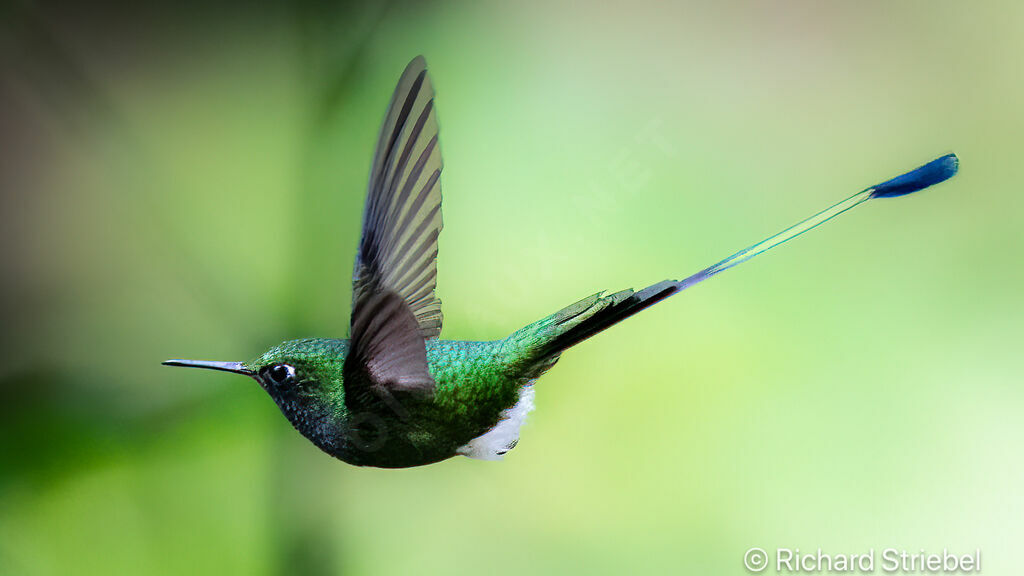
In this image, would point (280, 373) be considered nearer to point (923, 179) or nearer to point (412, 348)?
point (412, 348)

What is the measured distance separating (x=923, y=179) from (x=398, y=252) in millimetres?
181

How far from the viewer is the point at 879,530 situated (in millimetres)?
617

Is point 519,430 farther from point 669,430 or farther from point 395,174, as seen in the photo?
point 669,430

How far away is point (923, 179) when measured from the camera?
265 mm

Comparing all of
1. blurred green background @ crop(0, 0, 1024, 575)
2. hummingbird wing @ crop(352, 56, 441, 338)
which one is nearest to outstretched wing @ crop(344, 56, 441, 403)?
hummingbird wing @ crop(352, 56, 441, 338)

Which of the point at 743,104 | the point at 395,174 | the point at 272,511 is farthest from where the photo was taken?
the point at 743,104

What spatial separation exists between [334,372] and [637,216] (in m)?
0.40

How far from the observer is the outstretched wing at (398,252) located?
21cm

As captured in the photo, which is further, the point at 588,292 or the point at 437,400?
the point at 588,292

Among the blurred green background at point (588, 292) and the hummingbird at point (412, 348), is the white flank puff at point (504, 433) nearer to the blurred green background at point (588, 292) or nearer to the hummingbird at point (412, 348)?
the hummingbird at point (412, 348)

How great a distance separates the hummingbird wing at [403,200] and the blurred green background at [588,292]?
0.29 m

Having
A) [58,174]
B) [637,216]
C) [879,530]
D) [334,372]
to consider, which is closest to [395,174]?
[334,372]

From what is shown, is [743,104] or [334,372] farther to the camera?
[743,104]

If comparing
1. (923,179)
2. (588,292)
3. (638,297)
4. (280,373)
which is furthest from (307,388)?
(588,292)
